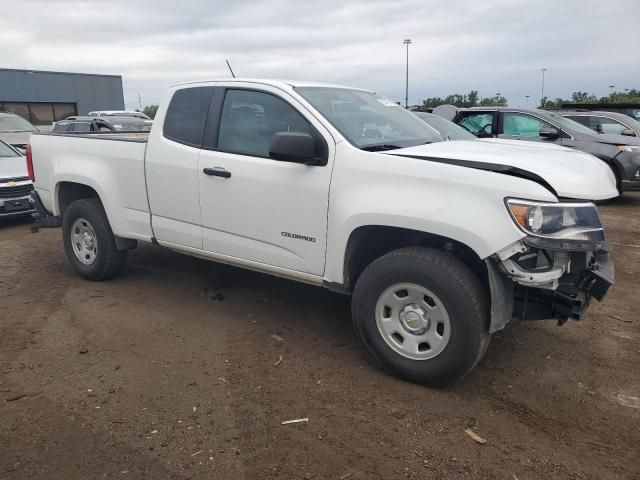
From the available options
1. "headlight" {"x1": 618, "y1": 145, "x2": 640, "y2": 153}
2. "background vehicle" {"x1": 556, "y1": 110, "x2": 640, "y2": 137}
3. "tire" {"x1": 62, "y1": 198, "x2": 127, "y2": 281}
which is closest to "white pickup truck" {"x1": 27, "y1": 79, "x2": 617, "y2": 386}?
"tire" {"x1": 62, "y1": 198, "x2": 127, "y2": 281}

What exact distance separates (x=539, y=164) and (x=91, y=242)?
428cm

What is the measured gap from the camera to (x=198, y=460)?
277 centimetres

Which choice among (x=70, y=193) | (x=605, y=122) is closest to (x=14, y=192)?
(x=70, y=193)

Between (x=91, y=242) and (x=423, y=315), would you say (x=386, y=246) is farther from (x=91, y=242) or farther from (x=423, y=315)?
(x=91, y=242)

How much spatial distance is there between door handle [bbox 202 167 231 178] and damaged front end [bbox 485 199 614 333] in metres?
2.06

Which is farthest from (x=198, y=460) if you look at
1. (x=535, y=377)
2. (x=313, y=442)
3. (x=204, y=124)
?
(x=204, y=124)

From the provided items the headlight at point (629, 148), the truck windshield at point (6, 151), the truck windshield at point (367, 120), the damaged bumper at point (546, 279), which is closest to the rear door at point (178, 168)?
the truck windshield at point (367, 120)

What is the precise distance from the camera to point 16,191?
843 centimetres

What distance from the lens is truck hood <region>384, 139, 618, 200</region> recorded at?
3.08 m

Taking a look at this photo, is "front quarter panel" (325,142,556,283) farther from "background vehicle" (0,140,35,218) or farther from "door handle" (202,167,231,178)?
"background vehicle" (0,140,35,218)

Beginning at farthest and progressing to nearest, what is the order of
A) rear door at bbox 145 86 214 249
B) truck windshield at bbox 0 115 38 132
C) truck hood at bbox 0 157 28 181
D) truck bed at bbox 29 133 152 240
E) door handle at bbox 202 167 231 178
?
truck windshield at bbox 0 115 38 132 → truck hood at bbox 0 157 28 181 → truck bed at bbox 29 133 152 240 → rear door at bbox 145 86 214 249 → door handle at bbox 202 167 231 178

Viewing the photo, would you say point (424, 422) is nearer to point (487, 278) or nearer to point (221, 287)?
point (487, 278)

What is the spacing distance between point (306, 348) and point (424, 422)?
120cm

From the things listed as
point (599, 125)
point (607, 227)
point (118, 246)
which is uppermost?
point (599, 125)
